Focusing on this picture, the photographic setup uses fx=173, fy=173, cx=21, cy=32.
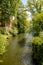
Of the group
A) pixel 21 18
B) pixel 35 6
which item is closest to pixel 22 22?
pixel 21 18

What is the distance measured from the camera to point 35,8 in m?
43.6

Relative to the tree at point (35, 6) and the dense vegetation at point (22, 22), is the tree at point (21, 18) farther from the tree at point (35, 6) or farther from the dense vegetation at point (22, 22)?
the tree at point (35, 6)

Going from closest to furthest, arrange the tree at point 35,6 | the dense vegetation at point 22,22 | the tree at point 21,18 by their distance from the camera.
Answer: the dense vegetation at point 22,22
the tree at point 35,6
the tree at point 21,18

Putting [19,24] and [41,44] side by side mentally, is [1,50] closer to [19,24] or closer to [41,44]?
[41,44]

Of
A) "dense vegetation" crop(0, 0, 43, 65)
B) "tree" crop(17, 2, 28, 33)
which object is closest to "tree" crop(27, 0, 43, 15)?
"dense vegetation" crop(0, 0, 43, 65)

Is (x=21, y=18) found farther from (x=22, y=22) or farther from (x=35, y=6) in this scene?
(x=35, y=6)

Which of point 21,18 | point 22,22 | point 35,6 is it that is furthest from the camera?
point 22,22

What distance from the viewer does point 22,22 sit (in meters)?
54.2

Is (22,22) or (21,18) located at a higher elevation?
(21,18)

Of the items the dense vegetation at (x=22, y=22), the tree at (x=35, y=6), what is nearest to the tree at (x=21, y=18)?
the dense vegetation at (x=22, y=22)

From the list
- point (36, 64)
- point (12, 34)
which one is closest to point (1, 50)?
point (36, 64)

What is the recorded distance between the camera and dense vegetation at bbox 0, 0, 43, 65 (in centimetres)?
1916

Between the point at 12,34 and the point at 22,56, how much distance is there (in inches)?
888

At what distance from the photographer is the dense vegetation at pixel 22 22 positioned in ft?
62.8
